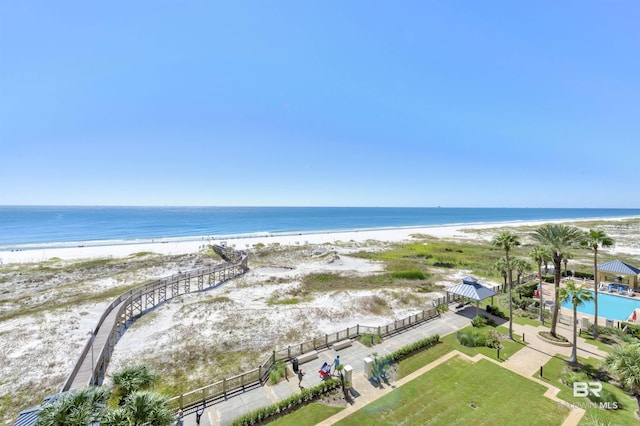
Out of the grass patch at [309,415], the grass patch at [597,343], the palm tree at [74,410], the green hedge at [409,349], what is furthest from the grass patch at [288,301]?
the grass patch at [597,343]

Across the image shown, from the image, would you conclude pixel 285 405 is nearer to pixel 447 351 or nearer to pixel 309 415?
pixel 309 415

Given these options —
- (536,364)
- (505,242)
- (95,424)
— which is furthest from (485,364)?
(95,424)

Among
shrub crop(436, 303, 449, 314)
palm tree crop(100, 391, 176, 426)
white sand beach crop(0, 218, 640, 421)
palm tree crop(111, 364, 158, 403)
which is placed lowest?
white sand beach crop(0, 218, 640, 421)

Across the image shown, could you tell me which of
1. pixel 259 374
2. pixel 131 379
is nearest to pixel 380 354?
pixel 259 374

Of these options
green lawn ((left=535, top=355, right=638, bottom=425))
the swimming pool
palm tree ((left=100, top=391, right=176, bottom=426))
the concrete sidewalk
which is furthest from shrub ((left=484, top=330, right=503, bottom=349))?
palm tree ((left=100, top=391, right=176, bottom=426))

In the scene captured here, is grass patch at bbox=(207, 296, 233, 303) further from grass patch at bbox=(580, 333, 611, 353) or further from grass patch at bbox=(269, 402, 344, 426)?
grass patch at bbox=(580, 333, 611, 353)

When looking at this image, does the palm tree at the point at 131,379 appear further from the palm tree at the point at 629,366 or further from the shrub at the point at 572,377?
the shrub at the point at 572,377
